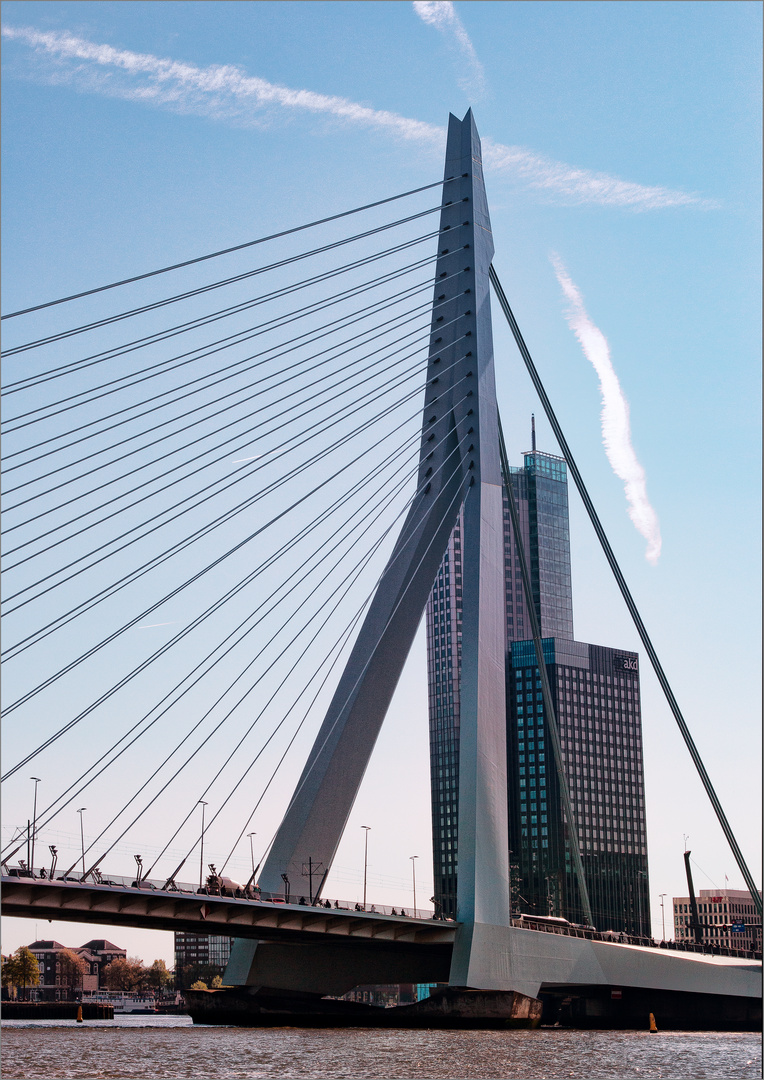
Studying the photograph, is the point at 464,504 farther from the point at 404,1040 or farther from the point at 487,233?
the point at 404,1040

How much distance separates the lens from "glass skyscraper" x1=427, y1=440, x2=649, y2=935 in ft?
420

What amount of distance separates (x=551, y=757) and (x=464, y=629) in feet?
293

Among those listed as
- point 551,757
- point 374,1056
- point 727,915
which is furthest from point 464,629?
point 727,915

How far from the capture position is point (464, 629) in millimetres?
41906

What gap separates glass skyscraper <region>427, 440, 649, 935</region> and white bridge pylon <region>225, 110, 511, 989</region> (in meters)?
84.1

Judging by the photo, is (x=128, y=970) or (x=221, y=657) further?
(x=128, y=970)

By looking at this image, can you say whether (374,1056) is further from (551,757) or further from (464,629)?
(551,757)

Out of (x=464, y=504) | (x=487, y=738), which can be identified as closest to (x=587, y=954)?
(x=487, y=738)

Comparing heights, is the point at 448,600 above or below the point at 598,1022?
above

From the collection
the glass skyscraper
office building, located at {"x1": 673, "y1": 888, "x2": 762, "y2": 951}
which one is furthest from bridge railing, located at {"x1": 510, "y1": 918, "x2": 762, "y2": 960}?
office building, located at {"x1": 673, "y1": 888, "x2": 762, "y2": 951}

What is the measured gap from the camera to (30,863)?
126 feet

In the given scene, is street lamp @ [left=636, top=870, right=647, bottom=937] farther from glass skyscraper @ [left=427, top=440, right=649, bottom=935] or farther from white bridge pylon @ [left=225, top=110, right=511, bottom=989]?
white bridge pylon @ [left=225, top=110, right=511, bottom=989]

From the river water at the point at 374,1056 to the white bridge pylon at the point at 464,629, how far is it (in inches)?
162

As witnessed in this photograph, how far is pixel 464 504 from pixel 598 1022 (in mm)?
21561
